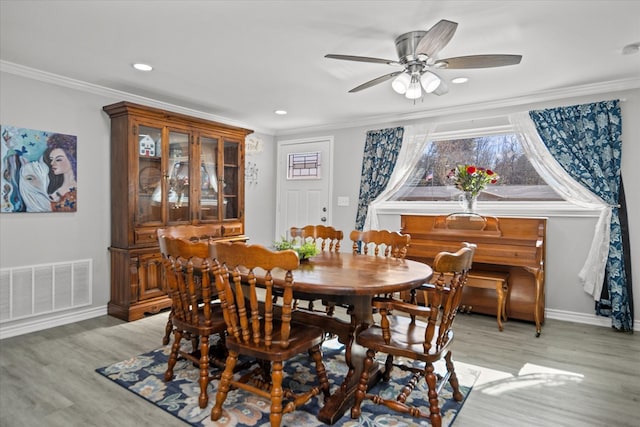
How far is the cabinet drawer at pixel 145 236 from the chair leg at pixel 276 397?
2.50 metres

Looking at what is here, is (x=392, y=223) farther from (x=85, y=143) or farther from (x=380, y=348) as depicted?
(x=85, y=143)

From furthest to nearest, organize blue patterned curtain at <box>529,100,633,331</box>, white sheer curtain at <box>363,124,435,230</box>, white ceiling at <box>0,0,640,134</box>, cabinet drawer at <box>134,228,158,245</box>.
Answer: white sheer curtain at <box>363,124,435,230</box> → cabinet drawer at <box>134,228,158,245</box> → blue patterned curtain at <box>529,100,633,331</box> → white ceiling at <box>0,0,640,134</box>

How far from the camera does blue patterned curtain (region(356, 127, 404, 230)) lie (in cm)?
488

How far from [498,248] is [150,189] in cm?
363

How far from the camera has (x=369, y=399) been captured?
2148 millimetres

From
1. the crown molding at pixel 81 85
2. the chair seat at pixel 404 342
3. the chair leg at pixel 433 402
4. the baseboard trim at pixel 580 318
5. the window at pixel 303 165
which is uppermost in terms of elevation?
the crown molding at pixel 81 85

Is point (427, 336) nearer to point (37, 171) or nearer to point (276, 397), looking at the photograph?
point (276, 397)

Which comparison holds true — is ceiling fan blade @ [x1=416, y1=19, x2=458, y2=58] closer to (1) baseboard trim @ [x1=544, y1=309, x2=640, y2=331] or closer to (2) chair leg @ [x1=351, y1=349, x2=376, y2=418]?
(2) chair leg @ [x1=351, y1=349, x2=376, y2=418]

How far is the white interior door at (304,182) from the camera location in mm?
5582

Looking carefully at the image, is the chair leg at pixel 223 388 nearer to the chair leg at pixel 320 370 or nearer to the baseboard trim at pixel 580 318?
the chair leg at pixel 320 370

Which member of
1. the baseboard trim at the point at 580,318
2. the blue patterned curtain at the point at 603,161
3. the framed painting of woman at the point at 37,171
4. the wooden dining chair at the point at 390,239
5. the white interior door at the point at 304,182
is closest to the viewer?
the wooden dining chair at the point at 390,239

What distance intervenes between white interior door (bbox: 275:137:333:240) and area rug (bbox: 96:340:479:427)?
297 centimetres

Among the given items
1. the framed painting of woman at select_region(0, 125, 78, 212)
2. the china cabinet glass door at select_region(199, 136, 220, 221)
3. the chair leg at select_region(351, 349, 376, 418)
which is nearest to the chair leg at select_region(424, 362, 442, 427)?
the chair leg at select_region(351, 349, 376, 418)

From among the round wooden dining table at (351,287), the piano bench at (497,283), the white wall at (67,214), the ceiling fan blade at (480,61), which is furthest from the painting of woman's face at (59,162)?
the piano bench at (497,283)
